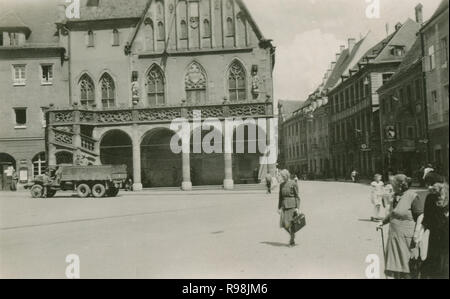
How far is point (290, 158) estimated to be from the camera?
55.8 m

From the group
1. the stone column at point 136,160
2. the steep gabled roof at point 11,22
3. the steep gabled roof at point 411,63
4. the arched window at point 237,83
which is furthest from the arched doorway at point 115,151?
the steep gabled roof at point 411,63

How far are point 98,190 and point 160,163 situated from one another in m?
11.0

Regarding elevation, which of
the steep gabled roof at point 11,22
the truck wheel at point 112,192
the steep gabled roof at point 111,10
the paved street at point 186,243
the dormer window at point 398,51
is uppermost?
the steep gabled roof at point 111,10

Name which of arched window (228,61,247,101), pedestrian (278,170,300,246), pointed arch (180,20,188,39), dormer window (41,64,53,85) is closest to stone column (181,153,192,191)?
arched window (228,61,247,101)

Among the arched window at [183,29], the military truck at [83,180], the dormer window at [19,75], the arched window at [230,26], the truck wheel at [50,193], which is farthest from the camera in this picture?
the dormer window at [19,75]

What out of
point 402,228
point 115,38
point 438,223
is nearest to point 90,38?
point 115,38

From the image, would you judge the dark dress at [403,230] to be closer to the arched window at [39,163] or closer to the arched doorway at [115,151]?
the arched doorway at [115,151]

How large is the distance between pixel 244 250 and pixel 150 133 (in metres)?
24.4

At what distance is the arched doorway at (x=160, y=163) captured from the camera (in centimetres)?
3616

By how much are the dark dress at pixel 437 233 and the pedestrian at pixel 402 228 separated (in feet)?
0.53

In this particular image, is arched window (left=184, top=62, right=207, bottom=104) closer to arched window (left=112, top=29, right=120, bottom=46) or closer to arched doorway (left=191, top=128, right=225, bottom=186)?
arched doorway (left=191, top=128, right=225, bottom=186)
